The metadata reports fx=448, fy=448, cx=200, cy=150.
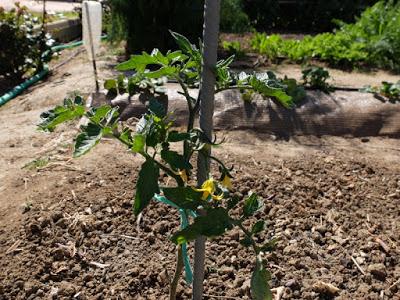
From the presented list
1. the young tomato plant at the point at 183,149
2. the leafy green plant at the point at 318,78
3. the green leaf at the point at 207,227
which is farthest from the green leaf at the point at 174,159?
the leafy green plant at the point at 318,78

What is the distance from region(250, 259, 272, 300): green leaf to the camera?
3.46 ft

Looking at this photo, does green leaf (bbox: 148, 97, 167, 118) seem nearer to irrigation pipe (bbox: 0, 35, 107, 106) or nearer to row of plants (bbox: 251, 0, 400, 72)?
irrigation pipe (bbox: 0, 35, 107, 106)

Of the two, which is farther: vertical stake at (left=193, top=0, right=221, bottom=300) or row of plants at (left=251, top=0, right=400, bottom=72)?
row of plants at (left=251, top=0, right=400, bottom=72)

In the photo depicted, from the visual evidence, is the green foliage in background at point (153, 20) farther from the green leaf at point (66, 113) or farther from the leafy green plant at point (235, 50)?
the green leaf at point (66, 113)

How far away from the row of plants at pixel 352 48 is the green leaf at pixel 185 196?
503 centimetres

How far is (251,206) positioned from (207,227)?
0.66ft

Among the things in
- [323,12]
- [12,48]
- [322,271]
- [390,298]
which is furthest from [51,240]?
[323,12]

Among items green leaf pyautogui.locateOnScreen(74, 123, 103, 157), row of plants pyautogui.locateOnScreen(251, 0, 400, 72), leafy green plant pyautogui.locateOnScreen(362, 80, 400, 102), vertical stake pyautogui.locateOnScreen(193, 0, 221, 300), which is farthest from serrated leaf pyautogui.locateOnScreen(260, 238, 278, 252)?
row of plants pyautogui.locateOnScreen(251, 0, 400, 72)

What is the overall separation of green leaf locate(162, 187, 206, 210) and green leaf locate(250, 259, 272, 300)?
0.68 feet

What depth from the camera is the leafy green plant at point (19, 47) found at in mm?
5355

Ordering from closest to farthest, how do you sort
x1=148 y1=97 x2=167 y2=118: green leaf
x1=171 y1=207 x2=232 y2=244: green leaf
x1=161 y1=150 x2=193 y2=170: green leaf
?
x1=171 y1=207 x2=232 y2=244: green leaf, x1=161 y1=150 x2=193 y2=170: green leaf, x1=148 y1=97 x2=167 y2=118: green leaf

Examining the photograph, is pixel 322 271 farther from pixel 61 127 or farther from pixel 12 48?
pixel 12 48

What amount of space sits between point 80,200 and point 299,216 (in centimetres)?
123

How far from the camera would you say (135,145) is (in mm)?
1055
